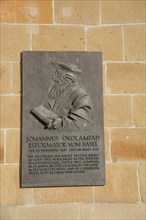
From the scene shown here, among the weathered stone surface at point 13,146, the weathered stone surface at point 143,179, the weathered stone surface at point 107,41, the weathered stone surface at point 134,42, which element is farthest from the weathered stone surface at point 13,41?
the weathered stone surface at point 143,179

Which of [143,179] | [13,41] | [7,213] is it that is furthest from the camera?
[13,41]

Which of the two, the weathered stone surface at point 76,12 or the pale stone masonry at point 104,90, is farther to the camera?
the weathered stone surface at point 76,12

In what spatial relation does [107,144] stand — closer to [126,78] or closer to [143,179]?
[143,179]

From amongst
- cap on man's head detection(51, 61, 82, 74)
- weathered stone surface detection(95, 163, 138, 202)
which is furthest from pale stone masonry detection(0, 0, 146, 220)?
cap on man's head detection(51, 61, 82, 74)

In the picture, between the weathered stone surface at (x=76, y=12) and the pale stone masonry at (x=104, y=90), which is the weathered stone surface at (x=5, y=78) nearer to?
the pale stone masonry at (x=104, y=90)

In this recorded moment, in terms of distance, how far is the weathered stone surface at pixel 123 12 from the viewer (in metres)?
3.56

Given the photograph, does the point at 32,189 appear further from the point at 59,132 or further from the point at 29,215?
the point at 59,132

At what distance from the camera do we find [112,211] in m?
3.29

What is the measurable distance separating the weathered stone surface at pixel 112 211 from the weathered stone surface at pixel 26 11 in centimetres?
173

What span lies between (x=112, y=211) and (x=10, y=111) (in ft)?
4.09

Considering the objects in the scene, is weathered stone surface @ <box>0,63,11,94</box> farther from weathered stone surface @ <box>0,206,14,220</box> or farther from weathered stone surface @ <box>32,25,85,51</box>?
weathered stone surface @ <box>0,206,14,220</box>

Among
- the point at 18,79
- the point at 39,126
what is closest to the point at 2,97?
the point at 18,79

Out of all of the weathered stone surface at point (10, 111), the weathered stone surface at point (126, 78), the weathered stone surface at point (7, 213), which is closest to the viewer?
the weathered stone surface at point (7, 213)

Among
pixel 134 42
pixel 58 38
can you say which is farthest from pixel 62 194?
pixel 134 42
